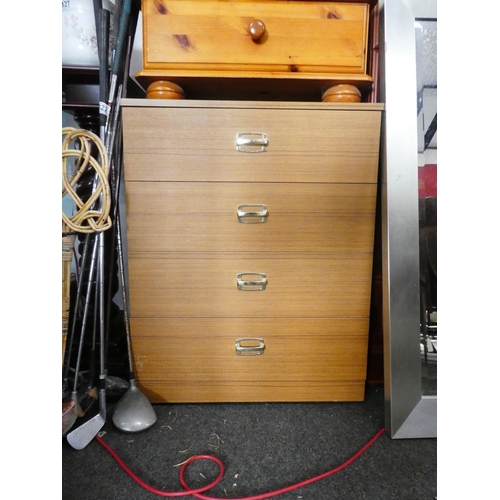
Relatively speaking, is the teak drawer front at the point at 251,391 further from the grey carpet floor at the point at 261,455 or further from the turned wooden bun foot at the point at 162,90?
the turned wooden bun foot at the point at 162,90

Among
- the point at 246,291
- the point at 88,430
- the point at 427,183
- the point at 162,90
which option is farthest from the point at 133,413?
the point at 427,183

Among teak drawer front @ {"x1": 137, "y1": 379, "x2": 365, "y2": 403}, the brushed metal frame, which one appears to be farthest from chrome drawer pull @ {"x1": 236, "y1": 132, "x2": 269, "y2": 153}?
teak drawer front @ {"x1": 137, "y1": 379, "x2": 365, "y2": 403}

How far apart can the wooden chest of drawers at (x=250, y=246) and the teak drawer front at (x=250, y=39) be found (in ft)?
0.50

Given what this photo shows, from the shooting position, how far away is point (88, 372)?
1157 mm

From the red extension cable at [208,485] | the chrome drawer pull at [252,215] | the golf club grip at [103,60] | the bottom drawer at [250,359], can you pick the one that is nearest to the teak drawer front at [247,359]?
the bottom drawer at [250,359]

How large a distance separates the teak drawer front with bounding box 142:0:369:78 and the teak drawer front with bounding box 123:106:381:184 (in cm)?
17

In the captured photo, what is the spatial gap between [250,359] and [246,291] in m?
0.23

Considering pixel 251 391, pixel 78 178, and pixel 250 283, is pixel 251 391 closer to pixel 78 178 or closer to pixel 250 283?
pixel 250 283

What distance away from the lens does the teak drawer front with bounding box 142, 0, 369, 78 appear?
1039 millimetres

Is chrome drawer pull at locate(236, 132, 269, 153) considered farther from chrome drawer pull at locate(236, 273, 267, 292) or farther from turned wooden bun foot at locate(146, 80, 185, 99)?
chrome drawer pull at locate(236, 273, 267, 292)

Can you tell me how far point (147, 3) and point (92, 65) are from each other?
0.26m

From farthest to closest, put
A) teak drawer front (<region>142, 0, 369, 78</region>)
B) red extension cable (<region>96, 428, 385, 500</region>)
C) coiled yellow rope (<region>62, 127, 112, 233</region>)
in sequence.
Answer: teak drawer front (<region>142, 0, 369, 78</region>) → coiled yellow rope (<region>62, 127, 112, 233</region>) → red extension cable (<region>96, 428, 385, 500</region>)

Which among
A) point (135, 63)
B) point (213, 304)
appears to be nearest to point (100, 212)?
point (213, 304)

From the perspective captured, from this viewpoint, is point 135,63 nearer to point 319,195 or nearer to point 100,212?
point 100,212
